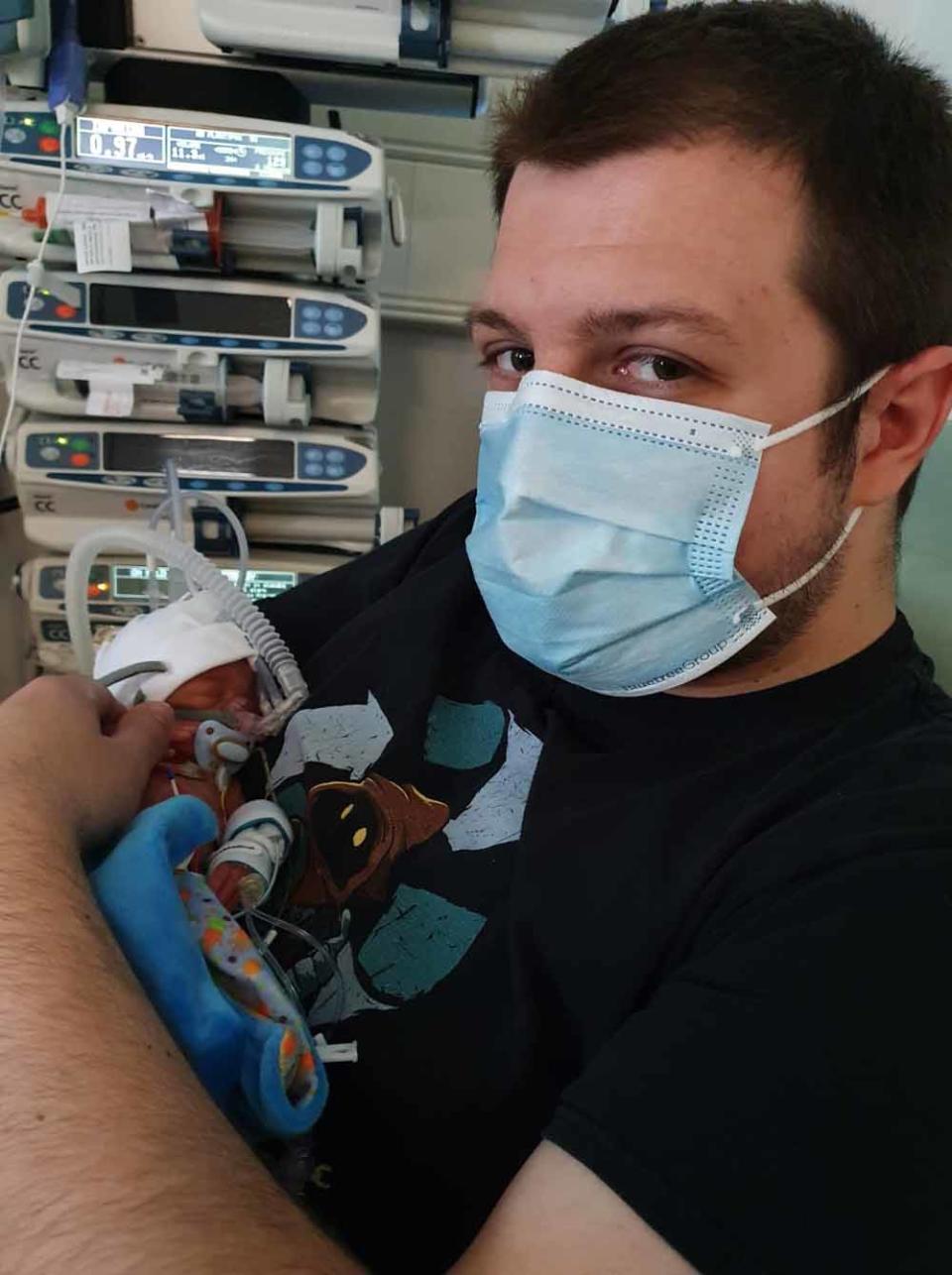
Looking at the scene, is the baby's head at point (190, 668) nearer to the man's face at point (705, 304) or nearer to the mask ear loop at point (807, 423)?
the man's face at point (705, 304)

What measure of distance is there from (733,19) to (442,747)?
810mm

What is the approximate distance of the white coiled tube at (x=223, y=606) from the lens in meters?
1.21

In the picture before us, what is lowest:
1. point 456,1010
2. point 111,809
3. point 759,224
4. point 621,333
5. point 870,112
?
point 456,1010

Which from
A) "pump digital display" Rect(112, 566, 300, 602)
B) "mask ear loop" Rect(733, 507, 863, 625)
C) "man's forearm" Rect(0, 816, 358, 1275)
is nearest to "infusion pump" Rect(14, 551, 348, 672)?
"pump digital display" Rect(112, 566, 300, 602)

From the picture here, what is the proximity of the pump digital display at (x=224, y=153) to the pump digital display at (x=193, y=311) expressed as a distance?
214mm

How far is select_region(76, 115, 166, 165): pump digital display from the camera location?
163cm

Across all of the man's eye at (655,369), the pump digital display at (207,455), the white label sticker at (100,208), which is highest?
the white label sticker at (100,208)

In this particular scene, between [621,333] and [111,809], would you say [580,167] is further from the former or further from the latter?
[111,809]

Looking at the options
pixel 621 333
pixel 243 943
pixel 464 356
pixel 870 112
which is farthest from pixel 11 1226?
pixel 464 356

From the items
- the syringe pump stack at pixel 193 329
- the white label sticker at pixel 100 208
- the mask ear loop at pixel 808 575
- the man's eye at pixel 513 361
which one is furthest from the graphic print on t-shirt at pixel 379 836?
the white label sticker at pixel 100 208

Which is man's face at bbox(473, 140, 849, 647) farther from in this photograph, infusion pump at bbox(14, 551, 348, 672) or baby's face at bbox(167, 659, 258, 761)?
infusion pump at bbox(14, 551, 348, 672)

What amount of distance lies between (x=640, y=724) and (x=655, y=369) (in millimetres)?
355

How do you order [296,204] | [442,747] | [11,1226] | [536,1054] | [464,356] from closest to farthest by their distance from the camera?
[11,1226]
[536,1054]
[442,747]
[296,204]
[464,356]

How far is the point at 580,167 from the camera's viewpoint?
90 centimetres
